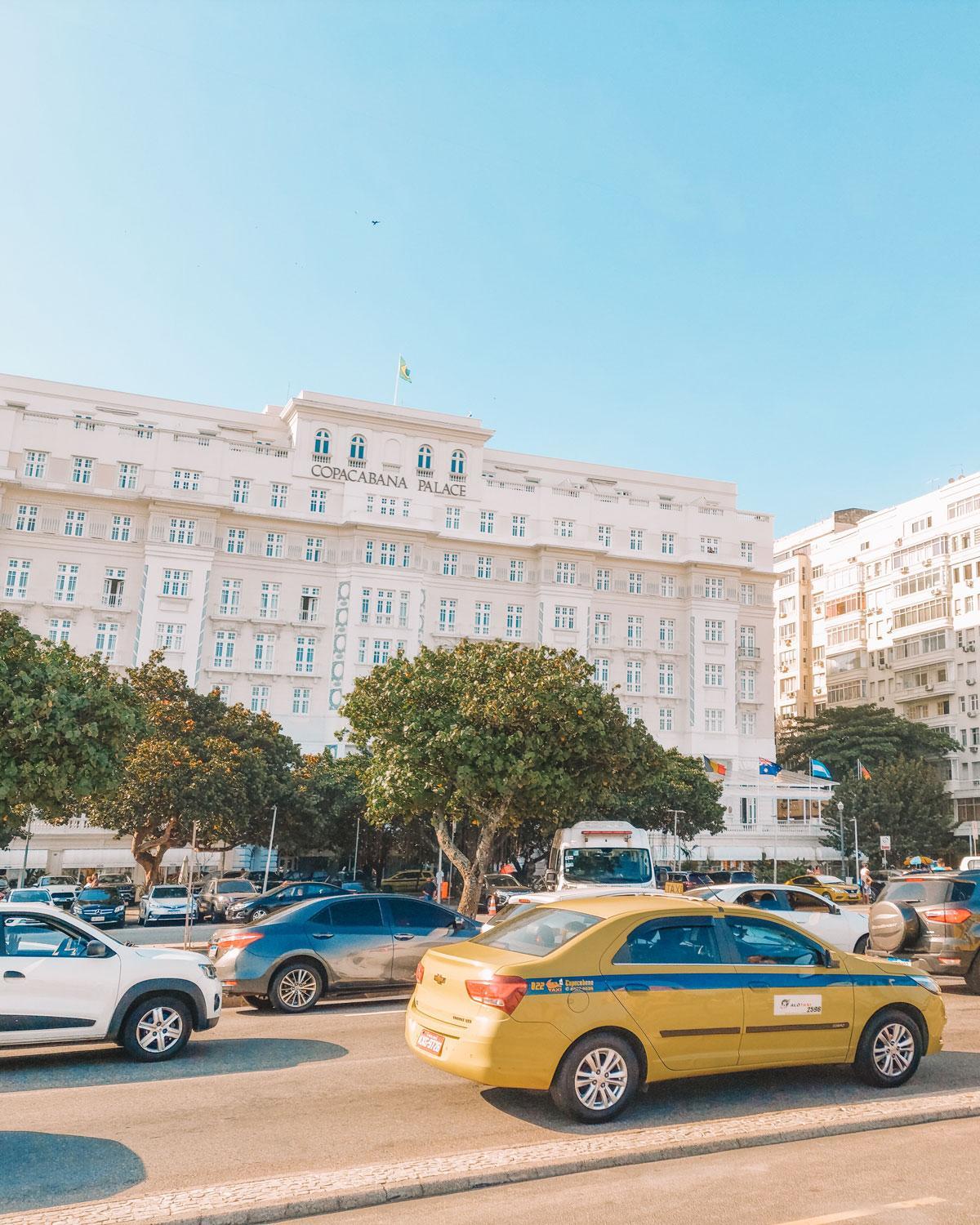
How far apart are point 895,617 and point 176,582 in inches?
1992

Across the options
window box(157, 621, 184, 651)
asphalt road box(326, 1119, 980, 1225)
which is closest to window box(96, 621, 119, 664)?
window box(157, 621, 184, 651)

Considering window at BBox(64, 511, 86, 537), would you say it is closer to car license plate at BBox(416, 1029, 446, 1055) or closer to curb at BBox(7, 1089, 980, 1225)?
car license plate at BBox(416, 1029, 446, 1055)

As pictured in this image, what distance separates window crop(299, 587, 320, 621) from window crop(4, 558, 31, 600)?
603 inches

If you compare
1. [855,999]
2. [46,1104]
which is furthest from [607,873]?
[46,1104]

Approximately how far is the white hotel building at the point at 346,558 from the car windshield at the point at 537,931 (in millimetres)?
52035

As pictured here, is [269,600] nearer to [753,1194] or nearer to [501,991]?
[501,991]

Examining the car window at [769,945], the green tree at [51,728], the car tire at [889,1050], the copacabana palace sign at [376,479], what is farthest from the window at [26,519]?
the car tire at [889,1050]

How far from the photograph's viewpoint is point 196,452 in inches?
2419

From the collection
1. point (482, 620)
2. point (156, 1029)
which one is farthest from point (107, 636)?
point (156, 1029)

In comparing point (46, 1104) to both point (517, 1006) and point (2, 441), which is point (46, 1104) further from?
point (2, 441)

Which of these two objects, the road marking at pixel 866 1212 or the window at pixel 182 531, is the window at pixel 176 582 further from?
the road marking at pixel 866 1212

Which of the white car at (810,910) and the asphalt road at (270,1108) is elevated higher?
the white car at (810,910)

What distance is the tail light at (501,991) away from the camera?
696 cm

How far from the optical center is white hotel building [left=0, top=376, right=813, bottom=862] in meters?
58.4
